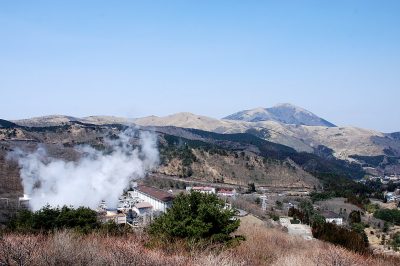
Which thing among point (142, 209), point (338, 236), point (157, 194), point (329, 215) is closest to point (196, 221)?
point (142, 209)

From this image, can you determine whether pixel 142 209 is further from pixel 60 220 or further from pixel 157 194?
pixel 60 220

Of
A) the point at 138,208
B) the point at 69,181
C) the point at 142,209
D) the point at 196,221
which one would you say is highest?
the point at 196,221

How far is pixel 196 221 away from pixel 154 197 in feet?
107

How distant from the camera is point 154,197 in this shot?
5209 cm

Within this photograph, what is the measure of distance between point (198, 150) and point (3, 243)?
309 ft

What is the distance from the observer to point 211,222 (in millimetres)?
20641

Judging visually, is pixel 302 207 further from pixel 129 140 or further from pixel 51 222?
pixel 51 222

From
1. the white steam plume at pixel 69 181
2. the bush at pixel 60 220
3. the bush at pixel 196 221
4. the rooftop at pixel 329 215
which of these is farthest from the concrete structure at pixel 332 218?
the bush at pixel 60 220

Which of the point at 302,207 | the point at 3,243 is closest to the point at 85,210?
the point at 3,243

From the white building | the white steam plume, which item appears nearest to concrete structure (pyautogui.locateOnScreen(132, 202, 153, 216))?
the white building

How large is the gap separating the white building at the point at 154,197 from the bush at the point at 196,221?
25251 millimetres

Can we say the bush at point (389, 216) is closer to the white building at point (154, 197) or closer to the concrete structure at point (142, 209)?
the white building at point (154, 197)

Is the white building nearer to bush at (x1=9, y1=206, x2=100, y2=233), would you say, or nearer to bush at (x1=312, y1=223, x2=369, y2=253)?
bush at (x1=312, y1=223, x2=369, y2=253)

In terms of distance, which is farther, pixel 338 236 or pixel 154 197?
pixel 154 197
